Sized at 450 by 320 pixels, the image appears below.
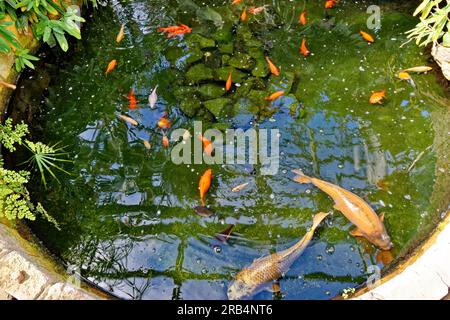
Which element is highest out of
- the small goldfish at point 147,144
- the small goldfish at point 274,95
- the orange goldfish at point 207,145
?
the small goldfish at point 147,144

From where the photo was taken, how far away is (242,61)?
4.80 m

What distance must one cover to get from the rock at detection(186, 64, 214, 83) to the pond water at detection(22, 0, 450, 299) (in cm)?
2

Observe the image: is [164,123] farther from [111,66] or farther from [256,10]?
[256,10]

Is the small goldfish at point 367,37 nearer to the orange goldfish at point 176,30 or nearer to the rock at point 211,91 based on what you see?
the rock at point 211,91

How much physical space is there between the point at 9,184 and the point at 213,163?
177cm

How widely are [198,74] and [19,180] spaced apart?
2.16 metres

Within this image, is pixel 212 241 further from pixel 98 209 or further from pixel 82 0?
pixel 82 0

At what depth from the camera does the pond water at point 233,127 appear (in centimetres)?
344

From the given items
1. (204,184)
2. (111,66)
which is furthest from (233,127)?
(111,66)

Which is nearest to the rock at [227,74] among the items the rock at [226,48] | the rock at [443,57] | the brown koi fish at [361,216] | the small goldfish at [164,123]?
the rock at [226,48]

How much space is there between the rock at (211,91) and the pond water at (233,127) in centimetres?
1

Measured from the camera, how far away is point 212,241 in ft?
11.5
